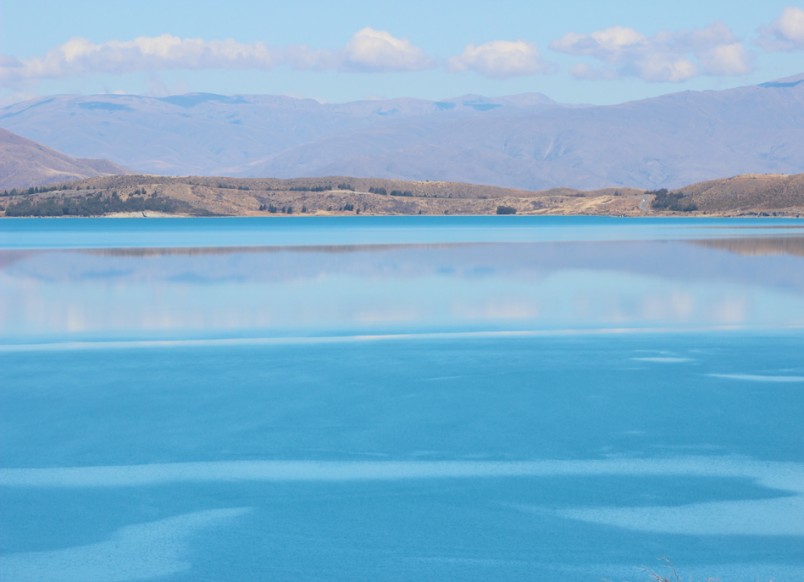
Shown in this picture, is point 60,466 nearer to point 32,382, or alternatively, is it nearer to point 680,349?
point 32,382

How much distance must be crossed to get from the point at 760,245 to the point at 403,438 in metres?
46.6

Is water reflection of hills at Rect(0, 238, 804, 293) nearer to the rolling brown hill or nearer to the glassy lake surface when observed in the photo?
the glassy lake surface

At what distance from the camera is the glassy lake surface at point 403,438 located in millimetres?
9789

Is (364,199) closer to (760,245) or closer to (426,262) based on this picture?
(760,245)

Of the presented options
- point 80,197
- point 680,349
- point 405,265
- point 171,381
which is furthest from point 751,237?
point 80,197

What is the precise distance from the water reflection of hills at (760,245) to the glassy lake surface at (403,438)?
22167mm

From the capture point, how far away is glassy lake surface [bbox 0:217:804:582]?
9.79 metres

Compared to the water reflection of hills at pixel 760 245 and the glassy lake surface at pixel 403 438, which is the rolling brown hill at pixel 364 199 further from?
the glassy lake surface at pixel 403 438

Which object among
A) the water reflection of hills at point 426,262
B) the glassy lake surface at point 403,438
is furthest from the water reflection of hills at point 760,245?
the glassy lake surface at point 403,438

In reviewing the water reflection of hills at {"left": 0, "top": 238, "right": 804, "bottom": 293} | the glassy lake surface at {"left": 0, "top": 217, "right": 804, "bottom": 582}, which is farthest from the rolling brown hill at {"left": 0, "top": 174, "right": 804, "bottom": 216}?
the glassy lake surface at {"left": 0, "top": 217, "right": 804, "bottom": 582}

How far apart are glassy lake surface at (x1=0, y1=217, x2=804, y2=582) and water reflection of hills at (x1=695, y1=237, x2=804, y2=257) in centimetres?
2217

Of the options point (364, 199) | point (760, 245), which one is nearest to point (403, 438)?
point (760, 245)

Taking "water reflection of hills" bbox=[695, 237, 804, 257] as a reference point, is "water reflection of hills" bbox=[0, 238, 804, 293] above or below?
below

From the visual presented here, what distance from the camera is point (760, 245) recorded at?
5631cm
